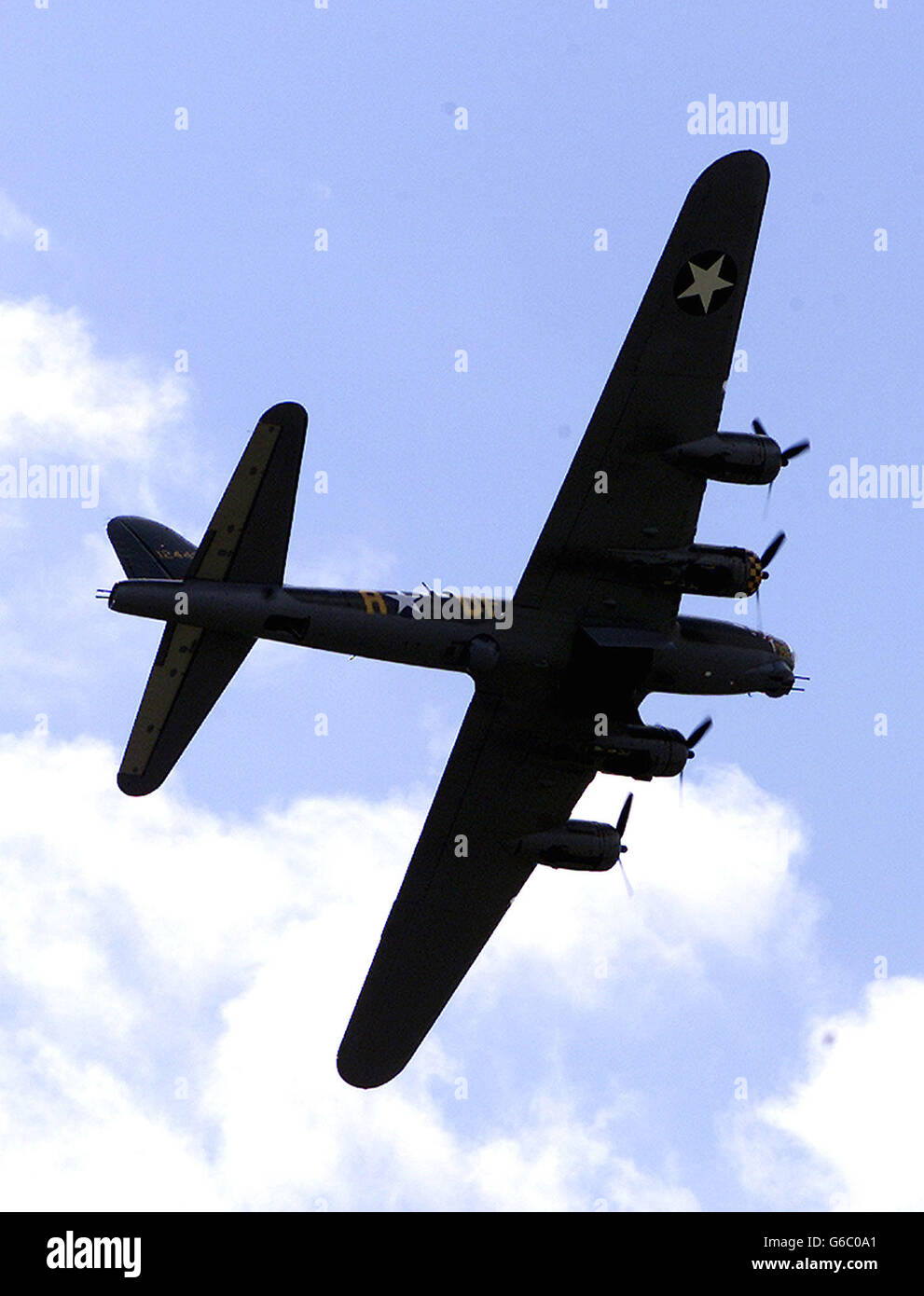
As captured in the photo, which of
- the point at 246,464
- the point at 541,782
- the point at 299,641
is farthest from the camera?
the point at 541,782

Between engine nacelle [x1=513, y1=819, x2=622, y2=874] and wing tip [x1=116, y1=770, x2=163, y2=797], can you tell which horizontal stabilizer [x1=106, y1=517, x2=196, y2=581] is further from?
engine nacelle [x1=513, y1=819, x2=622, y2=874]

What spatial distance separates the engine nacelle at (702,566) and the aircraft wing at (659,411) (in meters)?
0.19

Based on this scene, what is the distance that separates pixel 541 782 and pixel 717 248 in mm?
12226

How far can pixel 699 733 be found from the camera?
34594 millimetres

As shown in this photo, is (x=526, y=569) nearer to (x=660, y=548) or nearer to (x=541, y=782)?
(x=660, y=548)

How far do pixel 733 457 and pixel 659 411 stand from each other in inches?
63.1

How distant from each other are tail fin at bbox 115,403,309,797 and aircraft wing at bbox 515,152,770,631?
5203 millimetres

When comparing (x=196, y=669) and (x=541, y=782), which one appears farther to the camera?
(x=541, y=782)

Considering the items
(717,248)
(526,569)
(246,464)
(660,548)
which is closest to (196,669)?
(246,464)

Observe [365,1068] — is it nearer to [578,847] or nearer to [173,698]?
[578,847]

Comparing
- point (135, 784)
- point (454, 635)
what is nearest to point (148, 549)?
point (135, 784)

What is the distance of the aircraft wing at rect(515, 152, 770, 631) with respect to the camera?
99.3 ft

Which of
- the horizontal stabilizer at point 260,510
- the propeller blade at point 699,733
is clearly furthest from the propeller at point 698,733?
the horizontal stabilizer at point 260,510

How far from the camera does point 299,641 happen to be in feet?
105
